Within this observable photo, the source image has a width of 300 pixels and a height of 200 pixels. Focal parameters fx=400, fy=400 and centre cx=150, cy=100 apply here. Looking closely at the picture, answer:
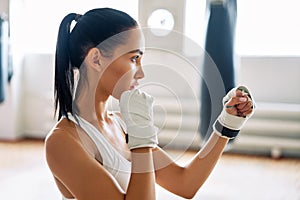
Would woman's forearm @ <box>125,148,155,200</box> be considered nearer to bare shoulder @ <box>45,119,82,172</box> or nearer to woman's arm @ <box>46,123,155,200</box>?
woman's arm @ <box>46,123,155,200</box>

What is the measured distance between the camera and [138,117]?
28.2 inches

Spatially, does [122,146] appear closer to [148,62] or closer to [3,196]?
[148,62]

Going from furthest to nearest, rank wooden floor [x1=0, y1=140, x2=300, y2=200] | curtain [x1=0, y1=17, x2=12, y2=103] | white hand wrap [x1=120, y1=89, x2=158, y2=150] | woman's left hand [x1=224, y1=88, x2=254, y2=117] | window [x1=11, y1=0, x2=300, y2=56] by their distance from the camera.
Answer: curtain [x1=0, y1=17, x2=12, y2=103] < window [x1=11, y1=0, x2=300, y2=56] < wooden floor [x1=0, y1=140, x2=300, y2=200] < woman's left hand [x1=224, y1=88, x2=254, y2=117] < white hand wrap [x1=120, y1=89, x2=158, y2=150]

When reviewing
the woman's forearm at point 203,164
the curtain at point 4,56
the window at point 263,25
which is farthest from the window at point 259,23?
the woman's forearm at point 203,164

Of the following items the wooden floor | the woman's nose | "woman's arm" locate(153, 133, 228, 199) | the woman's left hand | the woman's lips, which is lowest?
the wooden floor

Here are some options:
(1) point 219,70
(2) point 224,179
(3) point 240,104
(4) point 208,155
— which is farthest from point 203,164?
(2) point 224,179

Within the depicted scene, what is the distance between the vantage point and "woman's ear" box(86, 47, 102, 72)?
29.2 inches

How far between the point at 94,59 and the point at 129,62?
3.0 inches

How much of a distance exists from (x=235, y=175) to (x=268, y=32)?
133 centimetres

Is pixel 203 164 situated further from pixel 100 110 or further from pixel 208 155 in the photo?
pixel 100 110

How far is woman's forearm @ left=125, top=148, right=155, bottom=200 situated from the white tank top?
8 cm

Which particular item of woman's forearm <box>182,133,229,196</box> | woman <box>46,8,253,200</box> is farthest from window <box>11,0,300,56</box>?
woman <box>46,8,253,200</box>

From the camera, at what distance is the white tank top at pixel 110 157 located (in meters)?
0.80

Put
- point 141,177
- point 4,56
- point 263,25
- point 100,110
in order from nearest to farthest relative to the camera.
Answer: point 141,177 < point 100,110 < point 263,25 < point 4,56
